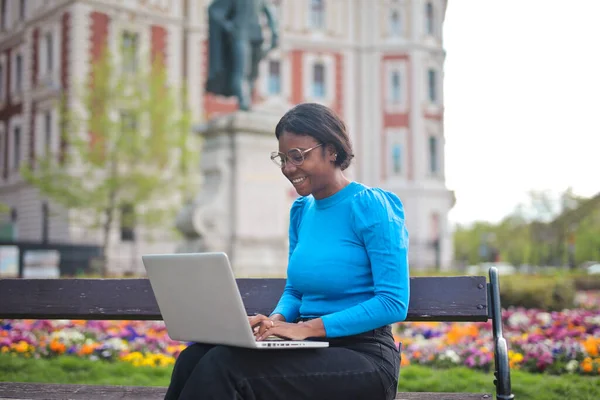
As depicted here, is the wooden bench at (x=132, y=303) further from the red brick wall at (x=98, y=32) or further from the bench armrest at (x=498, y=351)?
the red brick wall at (x=98, y=32)

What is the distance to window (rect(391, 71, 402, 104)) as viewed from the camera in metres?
38.5

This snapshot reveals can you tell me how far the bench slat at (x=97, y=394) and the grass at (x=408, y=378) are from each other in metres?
1.64

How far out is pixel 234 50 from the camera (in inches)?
451

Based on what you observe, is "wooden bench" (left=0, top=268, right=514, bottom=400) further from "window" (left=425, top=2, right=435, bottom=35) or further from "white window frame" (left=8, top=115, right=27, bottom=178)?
"window" (left=425, top=2, right=435, bottom=35)

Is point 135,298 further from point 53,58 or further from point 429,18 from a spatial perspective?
point 429,18

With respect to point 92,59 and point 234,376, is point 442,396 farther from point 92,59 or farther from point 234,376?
point 92,59

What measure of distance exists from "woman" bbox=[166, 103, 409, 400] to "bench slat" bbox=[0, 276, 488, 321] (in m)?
0.49

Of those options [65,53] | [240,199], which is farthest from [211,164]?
[65,53]

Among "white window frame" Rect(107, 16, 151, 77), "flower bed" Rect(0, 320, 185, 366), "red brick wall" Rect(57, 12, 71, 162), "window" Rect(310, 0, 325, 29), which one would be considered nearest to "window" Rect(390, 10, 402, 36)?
"window" Rect(310, 0, 325, 29)

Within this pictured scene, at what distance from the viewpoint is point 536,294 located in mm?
9852

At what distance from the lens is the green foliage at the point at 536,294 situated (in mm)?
9875

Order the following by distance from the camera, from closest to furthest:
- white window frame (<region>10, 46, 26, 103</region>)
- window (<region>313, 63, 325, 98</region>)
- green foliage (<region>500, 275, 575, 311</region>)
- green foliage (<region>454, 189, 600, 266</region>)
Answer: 1. green foliage (<region>500, 275, 575, 311</region>)
2. white window frame (<region>10, 46, 26, 103</region>)
3. window (<region>313, 63, 325, 98</region>)
4. green foliage (<region>454, 189, 600, 266</region>)

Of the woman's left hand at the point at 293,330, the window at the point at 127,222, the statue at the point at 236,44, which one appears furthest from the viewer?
the window at the point at 127,222

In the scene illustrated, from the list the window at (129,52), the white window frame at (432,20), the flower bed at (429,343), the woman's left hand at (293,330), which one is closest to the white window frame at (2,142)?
the window at (129,52)
